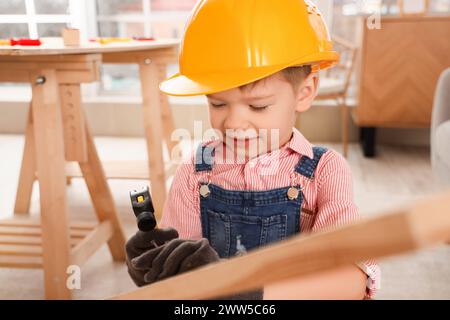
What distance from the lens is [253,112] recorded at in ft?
2.66

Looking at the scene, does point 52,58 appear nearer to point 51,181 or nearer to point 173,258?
point 51,181

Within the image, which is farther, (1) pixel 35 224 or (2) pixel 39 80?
(1) pixel 35 224

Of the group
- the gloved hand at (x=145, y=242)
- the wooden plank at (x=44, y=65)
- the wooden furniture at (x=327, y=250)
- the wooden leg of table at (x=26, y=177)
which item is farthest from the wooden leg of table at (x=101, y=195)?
the wooden furniture at (x=327, y=250)

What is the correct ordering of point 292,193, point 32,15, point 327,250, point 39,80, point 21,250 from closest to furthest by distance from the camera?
point 327,250
point 292,193
point 39,80
point 21,250
point 32,15

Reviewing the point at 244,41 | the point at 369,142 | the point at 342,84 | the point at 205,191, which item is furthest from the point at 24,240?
the point at 369,142

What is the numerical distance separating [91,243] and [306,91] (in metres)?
1.09

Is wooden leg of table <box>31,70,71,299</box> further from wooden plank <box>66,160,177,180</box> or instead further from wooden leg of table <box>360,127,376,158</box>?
wooden leg of table <box>360,127,376,158</box>

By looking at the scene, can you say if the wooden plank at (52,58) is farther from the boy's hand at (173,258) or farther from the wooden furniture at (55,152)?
the boy's hand at (173,258)

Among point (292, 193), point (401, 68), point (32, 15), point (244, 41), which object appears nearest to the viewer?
point (244, 41)

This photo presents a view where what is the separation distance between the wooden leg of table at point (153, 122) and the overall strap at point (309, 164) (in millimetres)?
1316

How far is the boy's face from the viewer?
31.8 inches

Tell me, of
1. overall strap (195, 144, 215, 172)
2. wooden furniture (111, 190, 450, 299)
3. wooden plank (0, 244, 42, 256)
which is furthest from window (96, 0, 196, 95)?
wooden furniture (111, 190, 450, 299)

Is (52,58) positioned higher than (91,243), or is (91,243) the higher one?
(52,58)

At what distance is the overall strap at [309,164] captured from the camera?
34.6 inches
